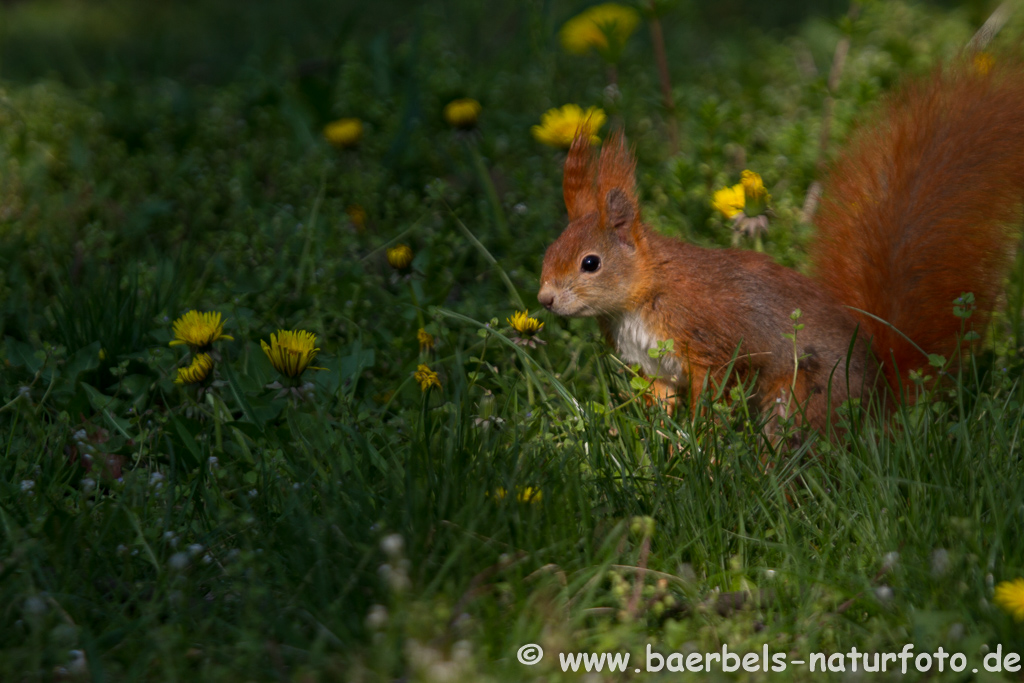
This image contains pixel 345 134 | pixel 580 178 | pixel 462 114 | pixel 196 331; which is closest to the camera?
pixel 196 331

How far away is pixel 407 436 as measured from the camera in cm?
217

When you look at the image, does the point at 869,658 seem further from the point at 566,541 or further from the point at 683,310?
the point at 683,310

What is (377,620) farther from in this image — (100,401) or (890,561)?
(100,401)

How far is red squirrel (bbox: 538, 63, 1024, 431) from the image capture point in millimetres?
2275

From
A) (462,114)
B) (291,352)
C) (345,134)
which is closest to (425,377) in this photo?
(291,352)

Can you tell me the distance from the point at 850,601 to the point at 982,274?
1.00 metres

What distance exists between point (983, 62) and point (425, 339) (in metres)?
1.57

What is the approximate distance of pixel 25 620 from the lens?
163cm

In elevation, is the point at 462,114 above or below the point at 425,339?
above

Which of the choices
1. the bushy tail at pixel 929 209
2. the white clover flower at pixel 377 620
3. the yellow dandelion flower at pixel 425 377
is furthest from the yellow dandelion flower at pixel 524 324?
the white clover flower at pixel 377 620

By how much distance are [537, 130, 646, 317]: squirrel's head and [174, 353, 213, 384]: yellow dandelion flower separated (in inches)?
31.7

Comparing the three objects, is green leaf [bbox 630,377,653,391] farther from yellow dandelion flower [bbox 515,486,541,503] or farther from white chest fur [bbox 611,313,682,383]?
yellow dandelion flower [bbox 515,486,541,503]

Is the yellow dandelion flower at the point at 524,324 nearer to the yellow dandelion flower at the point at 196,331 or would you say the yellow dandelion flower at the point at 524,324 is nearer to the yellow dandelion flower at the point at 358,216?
the yellow dandelion flower at the point at 196,331

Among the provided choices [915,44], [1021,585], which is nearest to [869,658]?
[1021,585]
